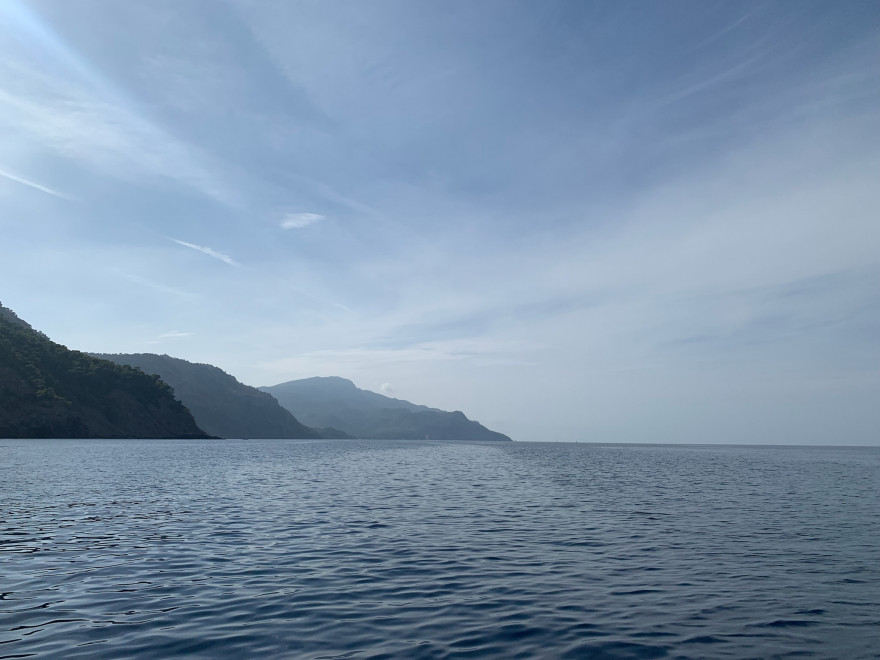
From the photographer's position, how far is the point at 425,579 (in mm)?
21641

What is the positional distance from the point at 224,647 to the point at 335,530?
18223mm

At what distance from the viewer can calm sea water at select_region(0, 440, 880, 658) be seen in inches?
596

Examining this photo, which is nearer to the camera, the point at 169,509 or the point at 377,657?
the point at 377,657

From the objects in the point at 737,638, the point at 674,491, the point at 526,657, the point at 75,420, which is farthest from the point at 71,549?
the point at 75,420

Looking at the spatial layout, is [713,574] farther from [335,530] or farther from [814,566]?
[335,530]

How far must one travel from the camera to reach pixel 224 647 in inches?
561

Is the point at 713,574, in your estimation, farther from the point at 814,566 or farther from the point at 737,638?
the point at 737,638

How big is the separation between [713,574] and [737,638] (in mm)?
8121

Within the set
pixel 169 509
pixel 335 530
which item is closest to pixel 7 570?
pixel 335 530

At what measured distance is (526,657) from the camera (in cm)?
1408

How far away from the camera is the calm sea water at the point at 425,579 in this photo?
49.6ft

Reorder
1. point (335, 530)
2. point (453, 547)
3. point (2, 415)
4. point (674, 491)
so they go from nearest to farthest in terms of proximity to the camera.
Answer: point (453, 547) < point (335, 530) < point (674, 491) < point (2, 415)

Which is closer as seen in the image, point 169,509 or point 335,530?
point 335,530

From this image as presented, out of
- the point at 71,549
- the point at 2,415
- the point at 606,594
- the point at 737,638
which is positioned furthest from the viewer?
the point at 2,415
